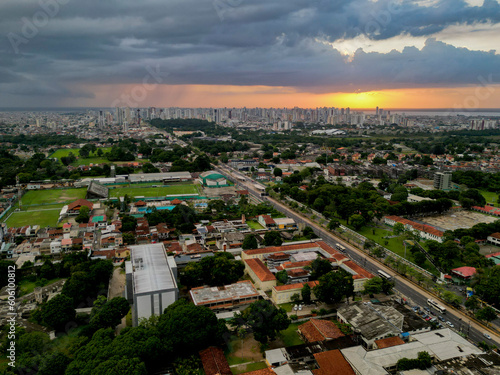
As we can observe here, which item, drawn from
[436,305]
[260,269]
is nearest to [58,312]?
[260,269]

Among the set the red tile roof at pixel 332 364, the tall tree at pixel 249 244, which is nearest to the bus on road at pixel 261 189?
the tall tree at pixel 249 244

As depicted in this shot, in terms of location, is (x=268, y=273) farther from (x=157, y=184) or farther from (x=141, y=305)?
(x=157, y=184)

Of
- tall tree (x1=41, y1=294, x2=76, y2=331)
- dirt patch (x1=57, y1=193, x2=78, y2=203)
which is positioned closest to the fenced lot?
tall tree (x1=41, y1=294, x2=76, y2=331)

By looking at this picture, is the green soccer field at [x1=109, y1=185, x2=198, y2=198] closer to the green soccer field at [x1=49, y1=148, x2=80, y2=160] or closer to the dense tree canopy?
the dense tree canopy

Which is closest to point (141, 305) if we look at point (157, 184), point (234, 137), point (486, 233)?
point (486, 233)

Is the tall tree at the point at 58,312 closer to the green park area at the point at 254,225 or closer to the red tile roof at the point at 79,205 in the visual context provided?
the green park area at the point at 254,225

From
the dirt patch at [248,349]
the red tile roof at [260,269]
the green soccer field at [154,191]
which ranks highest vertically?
the red tile roof at [260,269]
